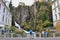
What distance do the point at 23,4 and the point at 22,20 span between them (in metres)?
6.64

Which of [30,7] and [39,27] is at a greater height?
[30,7]

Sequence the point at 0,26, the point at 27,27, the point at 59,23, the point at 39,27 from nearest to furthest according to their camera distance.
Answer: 1. the point at 0,26
2. the point at 59,23
3. the point at 39,27
4. the point at 27,27

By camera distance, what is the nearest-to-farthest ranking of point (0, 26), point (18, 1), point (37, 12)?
point (0, 26)
point (37, 12)
point (18, 1)

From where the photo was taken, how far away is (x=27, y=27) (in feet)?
155

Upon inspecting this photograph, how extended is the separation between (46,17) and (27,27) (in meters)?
7.10

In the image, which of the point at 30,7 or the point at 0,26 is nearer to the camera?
the point at 0,26

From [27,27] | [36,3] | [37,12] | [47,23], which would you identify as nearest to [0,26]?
[27,27]

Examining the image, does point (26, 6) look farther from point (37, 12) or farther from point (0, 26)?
point (0, 26)

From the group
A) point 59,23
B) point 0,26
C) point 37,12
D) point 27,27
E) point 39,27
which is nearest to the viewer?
point 0,26

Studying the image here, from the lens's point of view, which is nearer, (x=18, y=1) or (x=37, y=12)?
(x=37, y=12)

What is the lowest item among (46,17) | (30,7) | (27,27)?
(27,27)

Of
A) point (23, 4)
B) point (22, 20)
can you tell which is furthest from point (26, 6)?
point (22, 20)

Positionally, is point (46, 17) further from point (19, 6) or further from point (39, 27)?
point (19, 6)

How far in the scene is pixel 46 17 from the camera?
48750 mm
